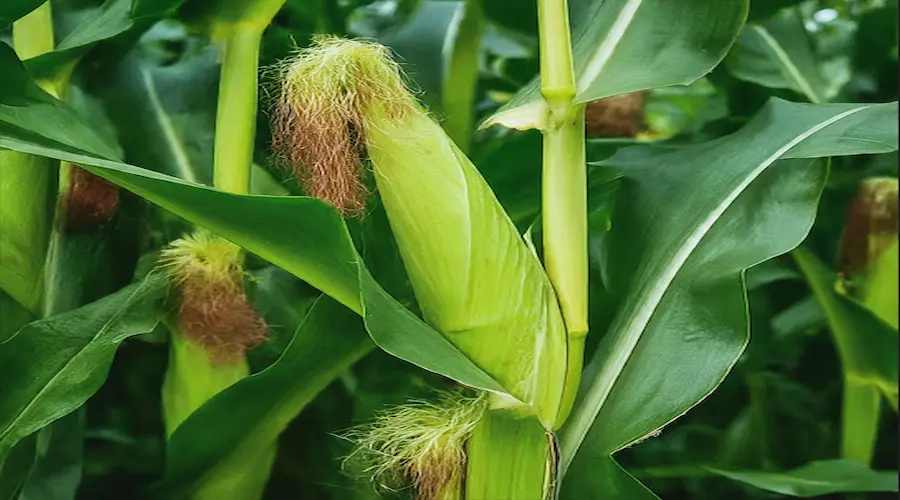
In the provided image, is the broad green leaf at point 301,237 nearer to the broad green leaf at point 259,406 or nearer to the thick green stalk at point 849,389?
the broad green leaf at point 259,406

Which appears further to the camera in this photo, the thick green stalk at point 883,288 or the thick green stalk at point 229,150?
the thick green stalk at point 883,288

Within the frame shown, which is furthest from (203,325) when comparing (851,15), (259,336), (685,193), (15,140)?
(851,15)

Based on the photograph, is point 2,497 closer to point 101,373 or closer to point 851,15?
point 101,373

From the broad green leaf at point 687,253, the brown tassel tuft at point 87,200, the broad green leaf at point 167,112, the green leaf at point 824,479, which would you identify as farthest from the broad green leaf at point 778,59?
the brown tassel tuft at point 87,200

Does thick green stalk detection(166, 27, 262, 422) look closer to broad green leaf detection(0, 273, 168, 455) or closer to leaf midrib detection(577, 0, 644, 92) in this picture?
broad green leaf detection(0, 273, 168, 455)

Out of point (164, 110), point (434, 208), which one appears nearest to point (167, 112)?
point (164, 110)

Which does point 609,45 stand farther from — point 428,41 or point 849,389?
point 849,389
